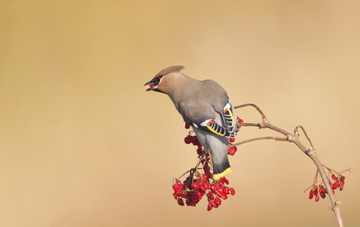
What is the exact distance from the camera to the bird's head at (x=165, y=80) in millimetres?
1860

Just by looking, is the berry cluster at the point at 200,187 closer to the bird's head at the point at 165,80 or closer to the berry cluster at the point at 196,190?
the berry cluster at the point at 196,190

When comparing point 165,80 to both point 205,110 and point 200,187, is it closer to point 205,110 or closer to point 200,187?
point 205,110

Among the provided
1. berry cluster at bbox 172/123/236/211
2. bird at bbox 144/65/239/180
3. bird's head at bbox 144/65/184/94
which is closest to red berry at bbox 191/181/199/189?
berry cluster at bbox 172/123/236/211

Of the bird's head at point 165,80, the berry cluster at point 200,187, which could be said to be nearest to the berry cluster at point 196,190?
the berry cluster at point 200,187

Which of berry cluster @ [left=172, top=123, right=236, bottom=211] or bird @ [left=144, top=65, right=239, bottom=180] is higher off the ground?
bird @ [left=144, top=65, right=239, bottom=180]

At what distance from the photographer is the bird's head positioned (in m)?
1.86

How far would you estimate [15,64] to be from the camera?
4.54 metres

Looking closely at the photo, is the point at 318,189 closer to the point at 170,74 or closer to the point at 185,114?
the point at 185,114

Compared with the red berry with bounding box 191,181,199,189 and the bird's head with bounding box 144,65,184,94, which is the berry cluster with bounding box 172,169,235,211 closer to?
the red berry with bounding box 191,181,199,189

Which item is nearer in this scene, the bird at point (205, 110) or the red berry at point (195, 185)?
the red berry at point (195, 185)

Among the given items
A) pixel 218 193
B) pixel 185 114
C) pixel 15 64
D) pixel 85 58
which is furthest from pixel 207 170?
pixel 15 64

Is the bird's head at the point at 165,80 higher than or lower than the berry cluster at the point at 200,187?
higher

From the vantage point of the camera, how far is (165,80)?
6.18 feet

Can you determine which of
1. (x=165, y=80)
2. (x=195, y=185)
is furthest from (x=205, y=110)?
(x=195, y=185)
